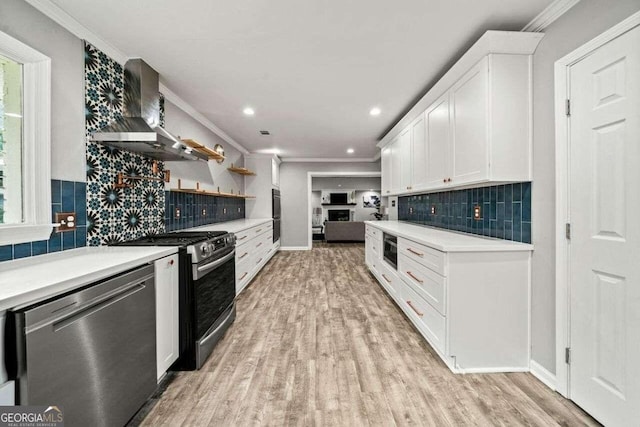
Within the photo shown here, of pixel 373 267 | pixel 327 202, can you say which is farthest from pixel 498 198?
pixel 327 202

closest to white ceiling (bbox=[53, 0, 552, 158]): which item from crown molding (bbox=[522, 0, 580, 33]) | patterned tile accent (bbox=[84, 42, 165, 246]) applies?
crown molding (bbox=[522, 0, 580, 33])

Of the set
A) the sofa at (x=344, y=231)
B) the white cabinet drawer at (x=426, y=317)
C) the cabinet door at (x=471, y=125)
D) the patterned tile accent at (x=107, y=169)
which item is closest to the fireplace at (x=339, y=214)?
the sofa at (x=344, y=231)

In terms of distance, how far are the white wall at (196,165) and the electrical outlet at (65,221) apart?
1.19m

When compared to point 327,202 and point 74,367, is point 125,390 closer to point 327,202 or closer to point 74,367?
point 74,367

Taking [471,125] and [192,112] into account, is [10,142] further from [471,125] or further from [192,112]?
[471,125]

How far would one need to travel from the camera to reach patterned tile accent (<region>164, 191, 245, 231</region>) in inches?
119

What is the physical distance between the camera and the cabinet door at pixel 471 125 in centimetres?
197

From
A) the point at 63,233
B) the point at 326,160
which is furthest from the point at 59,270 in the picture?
the point at 326,160

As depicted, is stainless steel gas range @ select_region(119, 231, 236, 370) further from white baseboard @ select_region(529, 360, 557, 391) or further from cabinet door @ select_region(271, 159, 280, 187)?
cabinet door @ select_region(271, 159, 280, 187)

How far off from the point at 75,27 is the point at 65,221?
1.32 metres

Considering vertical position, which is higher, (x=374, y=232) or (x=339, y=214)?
(x=339, y=214)

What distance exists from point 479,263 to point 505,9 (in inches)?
66.0

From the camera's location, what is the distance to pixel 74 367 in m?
1.09

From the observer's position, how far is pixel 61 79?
1733 millimetres
